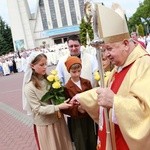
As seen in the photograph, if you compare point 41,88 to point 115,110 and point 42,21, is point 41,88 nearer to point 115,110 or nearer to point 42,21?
point 115,110

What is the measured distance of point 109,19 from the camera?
280 cm

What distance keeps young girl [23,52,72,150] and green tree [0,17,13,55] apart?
57.0 meters

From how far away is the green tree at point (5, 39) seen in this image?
61.1 metres

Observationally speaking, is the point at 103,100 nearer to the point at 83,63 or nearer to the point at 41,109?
the point at 41,109

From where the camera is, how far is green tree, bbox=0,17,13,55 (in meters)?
61.1

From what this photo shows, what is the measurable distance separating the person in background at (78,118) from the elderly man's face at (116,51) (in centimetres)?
141

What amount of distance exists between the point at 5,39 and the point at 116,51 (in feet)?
208

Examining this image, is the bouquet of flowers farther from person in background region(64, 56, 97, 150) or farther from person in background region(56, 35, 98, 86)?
person in background region(56, 35, 98, 86)

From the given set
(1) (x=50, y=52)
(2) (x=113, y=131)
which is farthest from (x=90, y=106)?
(1) (x=50, y=52)

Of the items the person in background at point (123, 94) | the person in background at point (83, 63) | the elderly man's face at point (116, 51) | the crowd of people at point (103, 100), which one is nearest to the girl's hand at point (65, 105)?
the crowd of people at point (103, 100)

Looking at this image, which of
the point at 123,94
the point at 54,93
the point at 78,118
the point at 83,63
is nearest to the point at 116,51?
the point at 123,94

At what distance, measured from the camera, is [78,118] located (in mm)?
4293

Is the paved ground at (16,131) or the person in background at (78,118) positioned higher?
the person in background at (78,118)

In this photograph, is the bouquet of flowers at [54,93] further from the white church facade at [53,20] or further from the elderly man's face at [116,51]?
the white church facade at [53,20]
